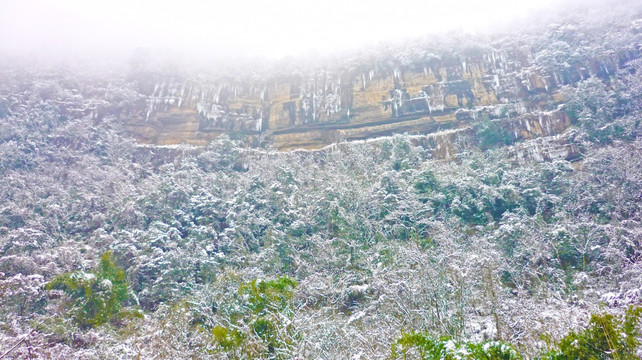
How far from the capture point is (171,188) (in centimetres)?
4075

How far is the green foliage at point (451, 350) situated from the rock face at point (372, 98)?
41.8 meters

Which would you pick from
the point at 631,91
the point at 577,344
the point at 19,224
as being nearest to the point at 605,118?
the point at 631,91

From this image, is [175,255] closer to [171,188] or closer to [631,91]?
[171,188]

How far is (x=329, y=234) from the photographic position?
3272 cm

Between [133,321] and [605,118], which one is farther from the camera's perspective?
[605,118]

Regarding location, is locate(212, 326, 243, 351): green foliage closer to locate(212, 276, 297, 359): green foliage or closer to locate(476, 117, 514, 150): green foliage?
locate(212, 276, 297, 359): green foliage

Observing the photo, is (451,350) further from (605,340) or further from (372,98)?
(372,98)

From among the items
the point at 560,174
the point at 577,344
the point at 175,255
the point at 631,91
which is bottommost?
the point at 175,255

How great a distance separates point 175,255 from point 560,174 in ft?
109

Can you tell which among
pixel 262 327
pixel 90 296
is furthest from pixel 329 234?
pixel 262 327

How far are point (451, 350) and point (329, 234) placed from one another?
24.1m

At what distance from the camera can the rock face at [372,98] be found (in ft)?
158

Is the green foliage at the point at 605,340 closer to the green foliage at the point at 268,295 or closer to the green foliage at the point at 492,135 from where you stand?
the green foliage at the point at 268,295

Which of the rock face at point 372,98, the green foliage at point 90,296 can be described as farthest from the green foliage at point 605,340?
the rock face at point 372,98
